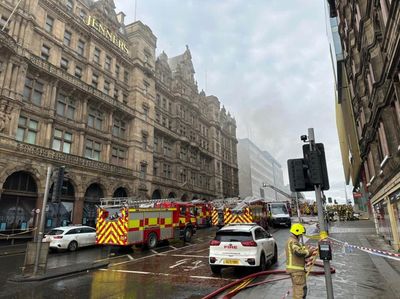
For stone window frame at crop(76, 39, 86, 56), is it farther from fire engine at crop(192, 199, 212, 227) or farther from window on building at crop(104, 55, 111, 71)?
fire engine at crop(192, 199, 212, 227)

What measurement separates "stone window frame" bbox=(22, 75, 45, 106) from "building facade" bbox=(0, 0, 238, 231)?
0.09m

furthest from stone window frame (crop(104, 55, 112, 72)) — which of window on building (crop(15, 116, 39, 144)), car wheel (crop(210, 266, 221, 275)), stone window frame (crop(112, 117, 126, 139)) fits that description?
car wheel (crop(210, 266, 221, 275))

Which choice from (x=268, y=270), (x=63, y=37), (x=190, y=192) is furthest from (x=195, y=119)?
(x=268, y=270)

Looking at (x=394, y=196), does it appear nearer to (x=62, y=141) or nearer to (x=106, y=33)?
(x=62, y=141)

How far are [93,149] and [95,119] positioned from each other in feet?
11.9

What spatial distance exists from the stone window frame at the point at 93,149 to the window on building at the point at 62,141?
206 centimetres

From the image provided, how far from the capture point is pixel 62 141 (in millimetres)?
28406

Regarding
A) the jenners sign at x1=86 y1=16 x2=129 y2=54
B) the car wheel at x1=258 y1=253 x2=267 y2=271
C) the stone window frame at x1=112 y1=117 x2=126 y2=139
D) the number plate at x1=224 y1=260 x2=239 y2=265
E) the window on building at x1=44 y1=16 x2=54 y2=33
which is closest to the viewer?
the number plate at x1=224 y1=260 x2=239 y2=265

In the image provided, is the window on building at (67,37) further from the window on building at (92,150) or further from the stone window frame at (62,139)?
the window on building at (92,150)

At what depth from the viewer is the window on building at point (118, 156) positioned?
34.8 metres

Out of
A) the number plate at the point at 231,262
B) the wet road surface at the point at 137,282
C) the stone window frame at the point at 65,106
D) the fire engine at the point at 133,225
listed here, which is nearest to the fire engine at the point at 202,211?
the fire engine at the point at 133,225

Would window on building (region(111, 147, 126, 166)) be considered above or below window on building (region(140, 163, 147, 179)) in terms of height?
above

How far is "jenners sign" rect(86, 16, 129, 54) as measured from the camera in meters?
34.8

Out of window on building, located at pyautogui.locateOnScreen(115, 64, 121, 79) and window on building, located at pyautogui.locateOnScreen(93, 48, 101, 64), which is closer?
window on building, located at pyautogui.locateOnScreen(93, 48, 101, 64)
